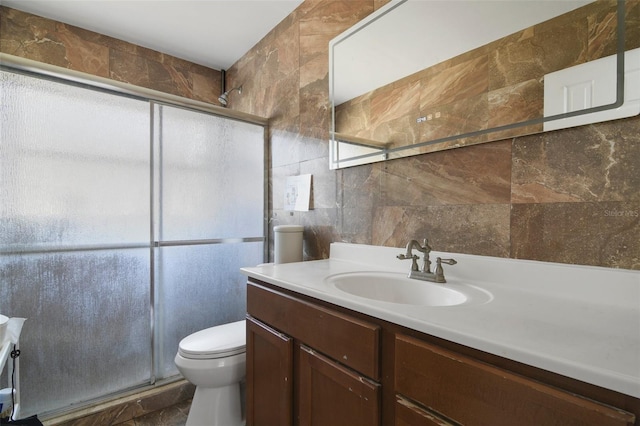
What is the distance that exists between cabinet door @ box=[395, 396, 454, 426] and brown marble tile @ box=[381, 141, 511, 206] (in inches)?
28.2

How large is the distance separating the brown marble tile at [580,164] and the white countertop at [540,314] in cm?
21

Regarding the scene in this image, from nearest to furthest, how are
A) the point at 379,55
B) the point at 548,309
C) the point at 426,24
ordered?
the point at 548,309
the point at 426,24
the point at 379,55

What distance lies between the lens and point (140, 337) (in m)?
1.72

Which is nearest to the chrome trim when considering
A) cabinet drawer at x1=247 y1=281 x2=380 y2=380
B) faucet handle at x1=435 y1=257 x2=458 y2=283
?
cabinet drawer at x1=247 y1=281 x2=380 y2=380

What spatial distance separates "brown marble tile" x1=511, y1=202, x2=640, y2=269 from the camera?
2.56 ft

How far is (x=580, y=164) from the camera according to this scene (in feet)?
2.83

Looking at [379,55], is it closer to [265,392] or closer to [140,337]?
[265,392]

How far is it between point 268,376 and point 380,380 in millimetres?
592

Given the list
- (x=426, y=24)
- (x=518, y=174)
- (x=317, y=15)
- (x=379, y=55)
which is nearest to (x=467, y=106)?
(x=518, y=174)

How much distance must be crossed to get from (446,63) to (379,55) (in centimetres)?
37

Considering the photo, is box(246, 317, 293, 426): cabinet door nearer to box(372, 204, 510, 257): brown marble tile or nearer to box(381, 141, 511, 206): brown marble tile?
box(372, 204, 510, 257): brown marble tile

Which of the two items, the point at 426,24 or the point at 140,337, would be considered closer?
the point at 426,24

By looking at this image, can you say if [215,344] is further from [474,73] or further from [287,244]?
[474,73]

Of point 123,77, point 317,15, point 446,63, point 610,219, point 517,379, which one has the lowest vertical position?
point 517,379
